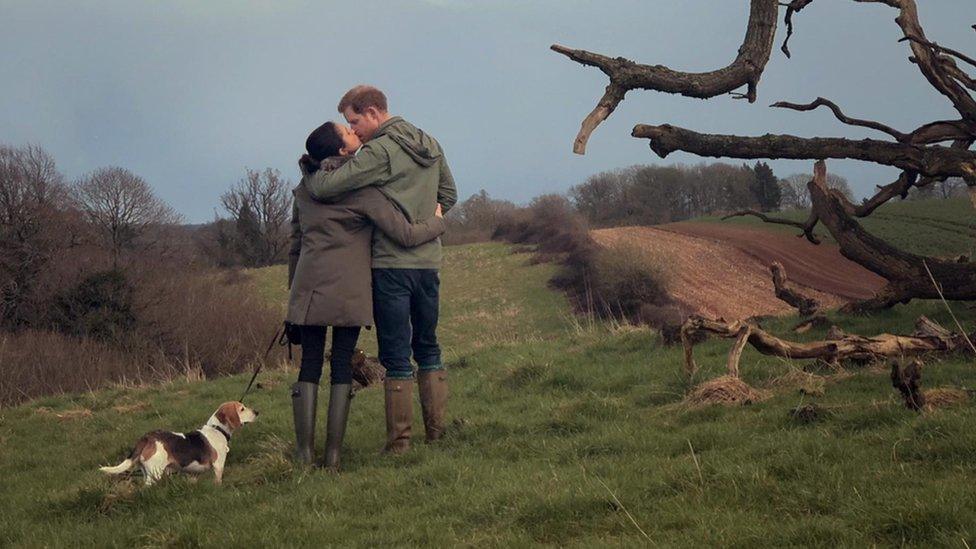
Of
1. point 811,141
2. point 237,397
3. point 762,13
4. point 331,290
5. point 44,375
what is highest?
point 762,13

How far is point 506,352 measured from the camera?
1184 cm

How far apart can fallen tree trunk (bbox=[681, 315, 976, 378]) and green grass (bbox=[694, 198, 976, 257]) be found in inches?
1460

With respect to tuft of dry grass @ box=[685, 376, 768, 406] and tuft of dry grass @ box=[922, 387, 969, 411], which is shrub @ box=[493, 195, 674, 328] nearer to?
tuft of dry grass @ box=[685, 376, 768, 406]

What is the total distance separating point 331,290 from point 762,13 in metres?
5.18

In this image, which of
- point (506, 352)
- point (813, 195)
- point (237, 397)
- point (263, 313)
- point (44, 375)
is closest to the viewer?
point (813, 195)

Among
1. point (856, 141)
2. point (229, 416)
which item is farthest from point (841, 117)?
point (229, 416)

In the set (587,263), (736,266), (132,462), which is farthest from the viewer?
(736,266)

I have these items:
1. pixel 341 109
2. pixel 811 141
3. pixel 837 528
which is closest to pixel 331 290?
pixel 341 109

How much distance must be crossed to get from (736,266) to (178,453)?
47.9 meters

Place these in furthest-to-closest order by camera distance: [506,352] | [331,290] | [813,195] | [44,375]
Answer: [44,375] < [506,352] < [813,195] < [331,290]

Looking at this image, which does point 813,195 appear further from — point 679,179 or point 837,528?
point 679,179

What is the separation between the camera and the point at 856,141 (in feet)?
27.9

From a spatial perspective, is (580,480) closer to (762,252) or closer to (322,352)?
(322,352)

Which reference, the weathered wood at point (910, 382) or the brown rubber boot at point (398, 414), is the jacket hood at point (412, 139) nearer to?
the brown rubber boot at point (398, 414)
